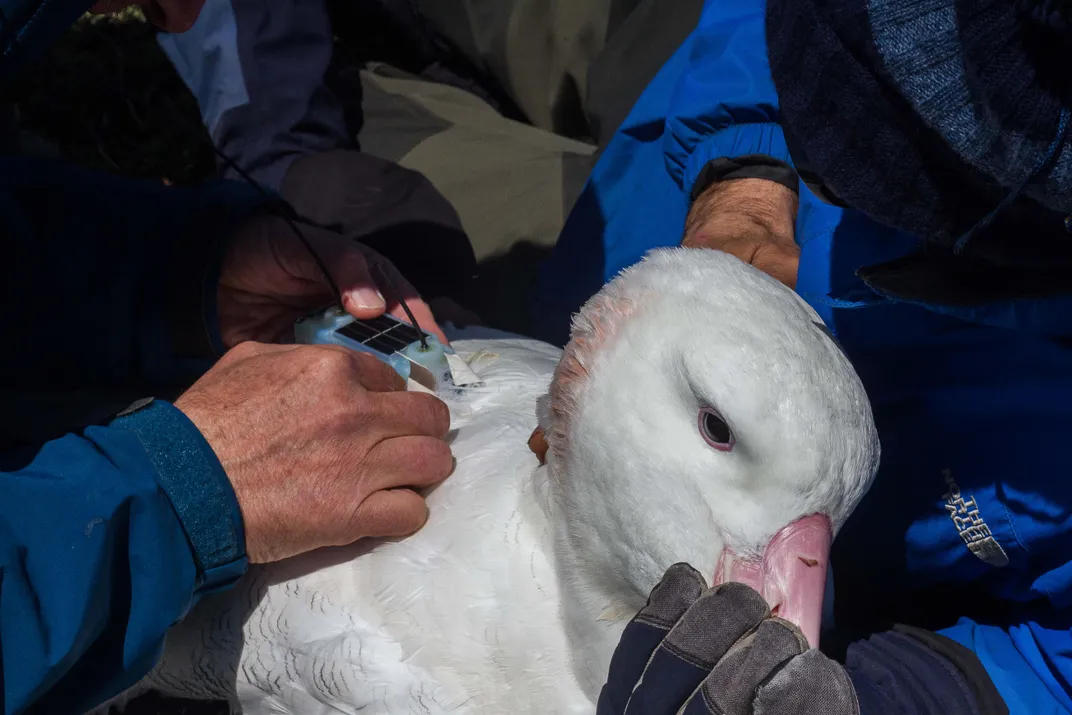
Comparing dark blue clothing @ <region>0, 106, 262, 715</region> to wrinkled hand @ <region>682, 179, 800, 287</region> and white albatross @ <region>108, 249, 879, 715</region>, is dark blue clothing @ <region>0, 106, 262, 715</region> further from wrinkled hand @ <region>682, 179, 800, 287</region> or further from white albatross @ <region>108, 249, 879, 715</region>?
wrinkled hand @ <region>682, 179, 800, 287</region>

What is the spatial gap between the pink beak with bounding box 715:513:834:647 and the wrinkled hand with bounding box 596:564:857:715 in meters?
0.05

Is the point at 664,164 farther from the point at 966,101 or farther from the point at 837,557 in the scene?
the point at 966,101

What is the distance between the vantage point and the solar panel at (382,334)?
1994mm

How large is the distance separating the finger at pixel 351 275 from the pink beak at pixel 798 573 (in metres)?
1.11

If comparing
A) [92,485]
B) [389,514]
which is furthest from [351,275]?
[92,485]

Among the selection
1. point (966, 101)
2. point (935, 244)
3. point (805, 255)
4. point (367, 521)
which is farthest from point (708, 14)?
point (367, 521)

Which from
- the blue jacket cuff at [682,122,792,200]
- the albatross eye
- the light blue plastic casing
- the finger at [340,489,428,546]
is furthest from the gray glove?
the blue jacket cuff at [682,122,792,200]

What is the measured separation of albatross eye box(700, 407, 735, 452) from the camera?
4.52ft

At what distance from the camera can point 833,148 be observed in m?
1.35

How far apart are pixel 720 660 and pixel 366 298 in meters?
1.18

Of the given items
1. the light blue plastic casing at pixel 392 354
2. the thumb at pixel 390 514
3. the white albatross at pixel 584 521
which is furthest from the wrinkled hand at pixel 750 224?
the thumb at pixel 390 514

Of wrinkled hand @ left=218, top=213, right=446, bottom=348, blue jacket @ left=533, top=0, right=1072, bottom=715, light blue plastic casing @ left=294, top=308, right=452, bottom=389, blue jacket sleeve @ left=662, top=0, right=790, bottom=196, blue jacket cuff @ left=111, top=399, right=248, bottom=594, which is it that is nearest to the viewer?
blue jacket cuff @ left=111, top=399, right=248, bottom=594

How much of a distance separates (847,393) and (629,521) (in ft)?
1.39

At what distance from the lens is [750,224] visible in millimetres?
2469
